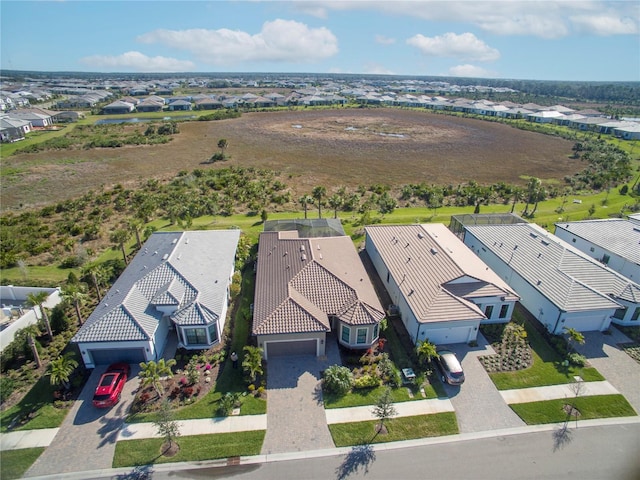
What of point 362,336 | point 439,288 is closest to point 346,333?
point 362,336

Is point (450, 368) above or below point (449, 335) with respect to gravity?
above

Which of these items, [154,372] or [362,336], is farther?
[362,336]

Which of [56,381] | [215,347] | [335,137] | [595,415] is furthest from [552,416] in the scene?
[335,137]

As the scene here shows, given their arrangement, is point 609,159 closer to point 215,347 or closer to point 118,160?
point 215,347

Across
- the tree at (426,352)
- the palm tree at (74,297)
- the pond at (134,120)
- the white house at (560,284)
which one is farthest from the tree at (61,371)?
the pond at (134,120)

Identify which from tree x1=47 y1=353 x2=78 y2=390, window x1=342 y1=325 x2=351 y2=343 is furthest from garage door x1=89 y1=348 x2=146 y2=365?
window x1=342 y1=325 x2=351 y2=343

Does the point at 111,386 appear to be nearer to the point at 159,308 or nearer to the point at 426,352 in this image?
the point at 159,308

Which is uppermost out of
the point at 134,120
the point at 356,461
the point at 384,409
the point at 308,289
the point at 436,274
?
the point at 134,120
